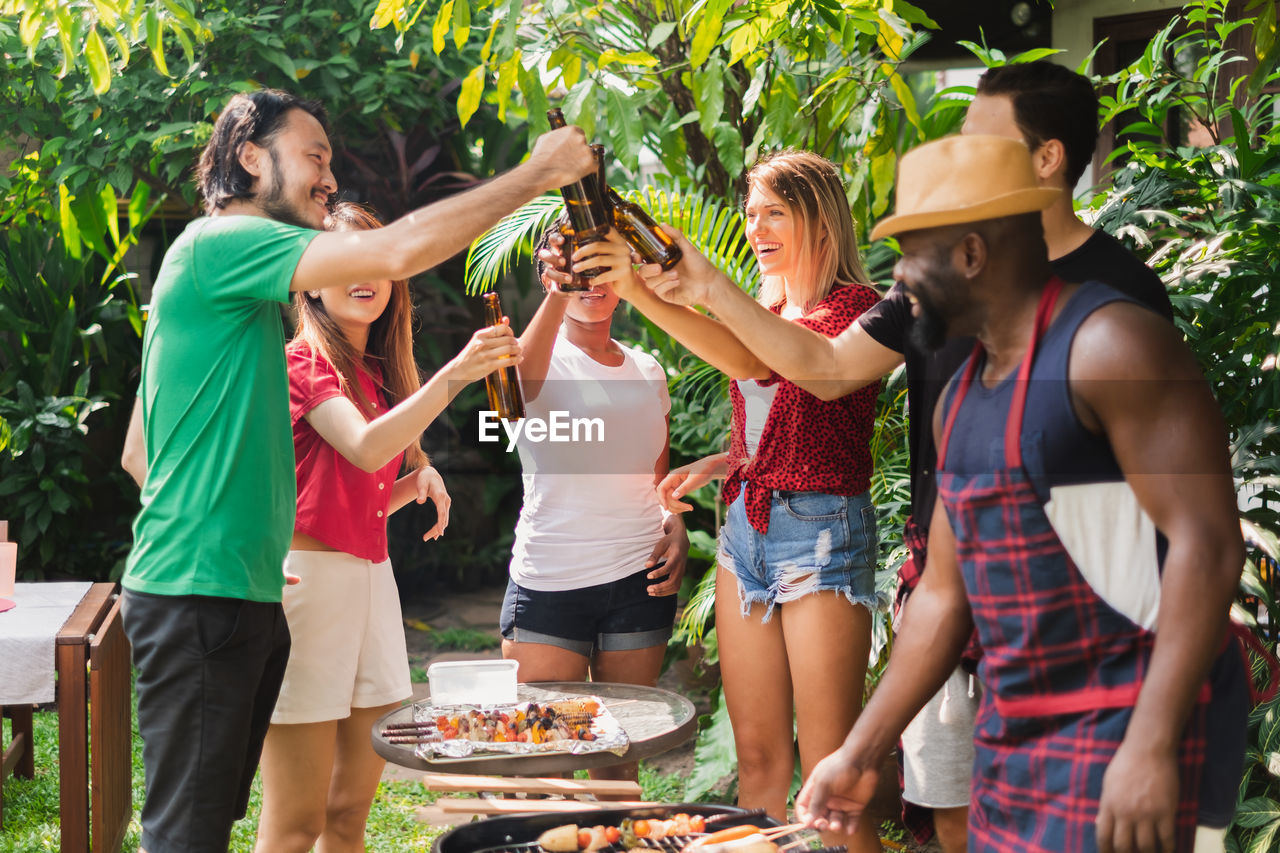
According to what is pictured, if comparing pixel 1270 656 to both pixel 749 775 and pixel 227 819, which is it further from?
pixel 227 819

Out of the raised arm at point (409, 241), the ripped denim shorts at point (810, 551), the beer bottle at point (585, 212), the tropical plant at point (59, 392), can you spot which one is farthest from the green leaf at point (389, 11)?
the tropical plant at point (59, 392)

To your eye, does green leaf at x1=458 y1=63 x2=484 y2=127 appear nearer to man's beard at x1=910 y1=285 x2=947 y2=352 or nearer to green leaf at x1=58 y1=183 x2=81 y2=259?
man's beard at x1=910 y1=285 x2=947 y2=352

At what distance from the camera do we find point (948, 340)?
1.88 meters

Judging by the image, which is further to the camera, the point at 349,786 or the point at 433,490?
the point at 433,490

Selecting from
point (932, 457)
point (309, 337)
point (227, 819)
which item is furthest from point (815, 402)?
point (227, 819)

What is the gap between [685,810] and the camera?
6.25 feet

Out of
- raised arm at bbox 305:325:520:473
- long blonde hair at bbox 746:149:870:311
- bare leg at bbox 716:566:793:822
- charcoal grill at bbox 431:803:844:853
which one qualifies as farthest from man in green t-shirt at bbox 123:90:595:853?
bare leg at bbox 716:566:793:822

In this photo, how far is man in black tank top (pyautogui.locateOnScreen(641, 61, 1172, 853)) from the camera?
6.14 ft

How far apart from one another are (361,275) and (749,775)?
1347mm

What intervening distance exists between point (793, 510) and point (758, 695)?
1.31 ft

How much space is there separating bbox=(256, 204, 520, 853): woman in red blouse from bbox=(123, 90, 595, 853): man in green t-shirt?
301 millimetres

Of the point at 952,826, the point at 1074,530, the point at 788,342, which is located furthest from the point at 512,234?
the point at 1074,530

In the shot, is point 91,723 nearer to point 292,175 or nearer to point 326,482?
point 326,482

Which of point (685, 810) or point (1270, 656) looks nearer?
point (685, 810)
